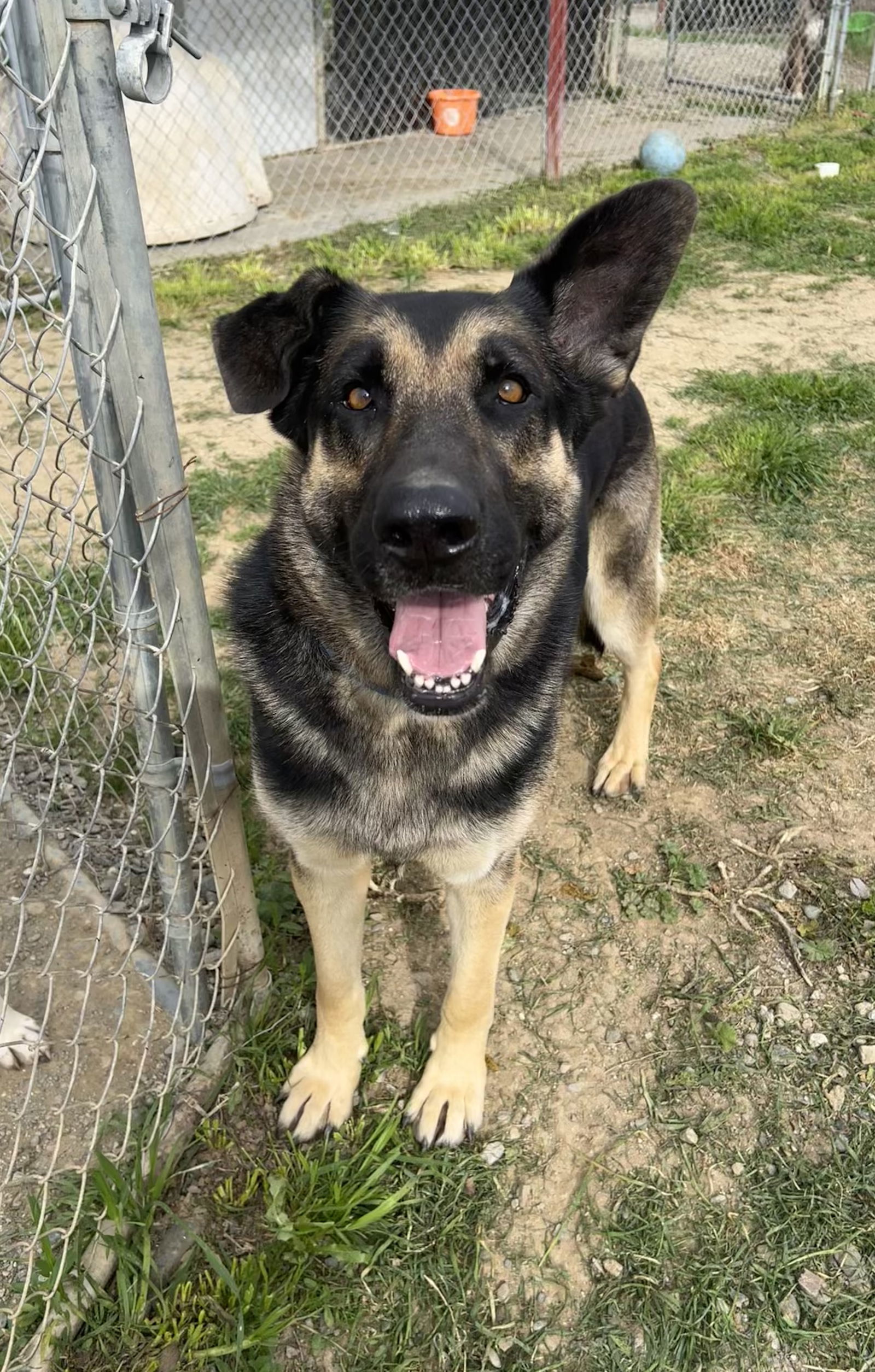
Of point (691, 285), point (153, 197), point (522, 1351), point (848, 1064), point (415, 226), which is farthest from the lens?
point (415, 226)

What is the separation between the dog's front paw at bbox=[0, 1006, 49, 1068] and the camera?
7.21 ft

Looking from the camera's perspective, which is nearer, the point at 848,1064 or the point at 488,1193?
the point at 488,1193

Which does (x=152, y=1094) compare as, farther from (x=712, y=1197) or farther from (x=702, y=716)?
(x=702, y=716)

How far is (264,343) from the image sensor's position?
1.95 meters

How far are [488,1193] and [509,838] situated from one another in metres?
0.82

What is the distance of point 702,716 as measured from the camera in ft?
11.6

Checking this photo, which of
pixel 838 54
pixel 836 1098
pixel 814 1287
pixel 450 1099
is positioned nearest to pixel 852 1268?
pixel 814 1287

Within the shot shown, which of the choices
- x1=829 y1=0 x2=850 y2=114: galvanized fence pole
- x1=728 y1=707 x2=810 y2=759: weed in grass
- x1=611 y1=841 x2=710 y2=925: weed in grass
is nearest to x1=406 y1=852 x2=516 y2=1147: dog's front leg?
x1=611 y1=841 x2=710 y2=925: weed in grass

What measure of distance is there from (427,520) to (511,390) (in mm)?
557

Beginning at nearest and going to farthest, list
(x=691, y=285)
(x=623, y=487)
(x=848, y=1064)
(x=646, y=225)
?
(x=646, y=225) → (x=848, y=1064) → (x=623, y=487) → (x=691, y=285)

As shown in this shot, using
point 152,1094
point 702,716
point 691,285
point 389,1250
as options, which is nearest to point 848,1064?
point 389,1250

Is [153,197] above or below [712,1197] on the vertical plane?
above

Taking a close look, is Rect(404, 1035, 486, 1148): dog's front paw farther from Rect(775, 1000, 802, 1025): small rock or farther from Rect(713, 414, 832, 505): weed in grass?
Rect(713, 414, 832, 505): weed in grass

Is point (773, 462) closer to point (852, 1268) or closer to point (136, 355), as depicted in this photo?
point (852, 1268)
